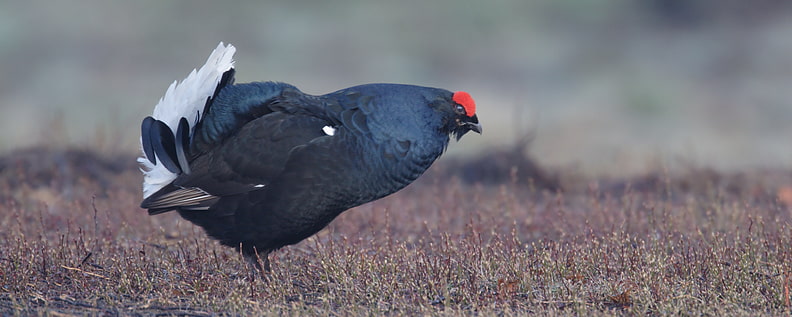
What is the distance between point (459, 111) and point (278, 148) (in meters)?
1.23

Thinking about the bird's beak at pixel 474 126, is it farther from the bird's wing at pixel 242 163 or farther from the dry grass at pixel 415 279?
the bird's wing at pixel 242 163

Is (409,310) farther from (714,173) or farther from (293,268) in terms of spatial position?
(714,173)

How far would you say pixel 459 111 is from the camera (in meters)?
5.73

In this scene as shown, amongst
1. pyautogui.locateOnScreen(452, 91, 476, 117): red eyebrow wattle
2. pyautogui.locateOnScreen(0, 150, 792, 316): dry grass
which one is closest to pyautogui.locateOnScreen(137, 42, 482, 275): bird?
pyautogui.locateOnScreen(452, 91, 476, 117): red eyebrow wattle

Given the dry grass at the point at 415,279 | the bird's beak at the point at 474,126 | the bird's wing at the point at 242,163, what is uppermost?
the bird's beak at the point at 474,126

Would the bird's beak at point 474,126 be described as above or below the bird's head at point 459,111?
below

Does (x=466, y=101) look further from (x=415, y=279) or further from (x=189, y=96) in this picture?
(x=189, y=96)

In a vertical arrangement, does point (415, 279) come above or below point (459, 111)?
below

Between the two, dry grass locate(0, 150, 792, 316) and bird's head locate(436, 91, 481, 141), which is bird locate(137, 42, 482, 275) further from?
dry grass locate(0, 150, 792, 316)

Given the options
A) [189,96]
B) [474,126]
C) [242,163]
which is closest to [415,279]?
[474,126]

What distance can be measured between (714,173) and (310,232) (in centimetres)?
739

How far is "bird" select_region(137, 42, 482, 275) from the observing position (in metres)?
5.44

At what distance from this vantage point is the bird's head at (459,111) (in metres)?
5.71

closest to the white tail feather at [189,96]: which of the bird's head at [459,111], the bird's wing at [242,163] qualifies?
the bird's wing at [242,163]
